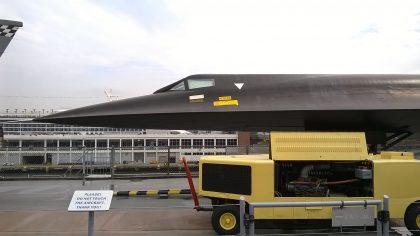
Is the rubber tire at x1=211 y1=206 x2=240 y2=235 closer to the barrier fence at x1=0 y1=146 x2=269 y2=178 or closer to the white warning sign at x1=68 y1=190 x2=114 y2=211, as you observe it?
the white warning sign at x1=68 y1=190 x2=114 y2=211

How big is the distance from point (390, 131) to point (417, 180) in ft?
18.3

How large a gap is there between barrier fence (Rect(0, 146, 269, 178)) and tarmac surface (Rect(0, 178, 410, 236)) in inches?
122

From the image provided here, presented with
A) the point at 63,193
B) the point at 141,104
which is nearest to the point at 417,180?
the point at 141,104

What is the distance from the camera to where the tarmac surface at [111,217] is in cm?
704

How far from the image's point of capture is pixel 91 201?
5.13 meters

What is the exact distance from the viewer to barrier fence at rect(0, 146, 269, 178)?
52.3 ft

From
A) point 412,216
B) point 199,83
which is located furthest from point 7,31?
point 412,216

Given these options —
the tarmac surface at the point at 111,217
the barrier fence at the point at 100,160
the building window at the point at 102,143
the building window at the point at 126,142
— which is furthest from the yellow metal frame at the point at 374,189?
the building window at the point at 102,143

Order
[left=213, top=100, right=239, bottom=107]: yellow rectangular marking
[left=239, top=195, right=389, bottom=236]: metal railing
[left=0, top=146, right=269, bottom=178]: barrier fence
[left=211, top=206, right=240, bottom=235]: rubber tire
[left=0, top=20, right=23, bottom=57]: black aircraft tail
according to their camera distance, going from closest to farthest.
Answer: [left=239, top=195, right=389, bottom=236]: metal railing, [left=211, top=206, right=240, bottom=235]: rubber tire, [left=213, top=100, right=239, bottom=107]: yellow rectangular marking, [left=0, top=20, right=23, bottom=57]: black aircraft tail, [left=0, top=146, right=269, bottom=178]: barrier fence

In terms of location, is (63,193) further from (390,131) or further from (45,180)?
(390,131)

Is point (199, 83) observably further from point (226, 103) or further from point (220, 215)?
point (220, 215)

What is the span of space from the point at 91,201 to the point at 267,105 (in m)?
6.25

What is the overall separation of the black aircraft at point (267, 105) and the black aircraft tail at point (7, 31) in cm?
485

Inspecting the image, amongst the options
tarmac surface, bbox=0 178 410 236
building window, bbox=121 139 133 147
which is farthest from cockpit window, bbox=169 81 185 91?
building window, bbox=121 139 133 147
